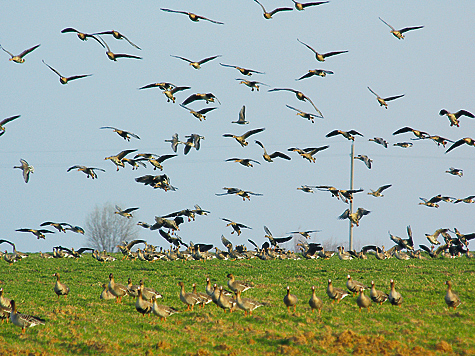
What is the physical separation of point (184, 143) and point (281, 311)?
13.6 meters

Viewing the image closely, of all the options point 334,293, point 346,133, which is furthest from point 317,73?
point 334,293

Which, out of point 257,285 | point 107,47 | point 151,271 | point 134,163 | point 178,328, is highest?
point 107,47

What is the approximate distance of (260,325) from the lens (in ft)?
53.3

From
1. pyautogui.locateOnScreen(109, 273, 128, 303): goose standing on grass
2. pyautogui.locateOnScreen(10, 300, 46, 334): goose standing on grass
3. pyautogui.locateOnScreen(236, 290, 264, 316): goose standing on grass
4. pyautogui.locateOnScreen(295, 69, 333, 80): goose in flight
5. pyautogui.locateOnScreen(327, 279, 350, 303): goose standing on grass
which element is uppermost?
pyautogui.locateOnScreen(295, 69, 333, 80): goose in flight

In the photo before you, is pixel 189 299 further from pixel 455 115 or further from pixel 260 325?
pixel 455 115

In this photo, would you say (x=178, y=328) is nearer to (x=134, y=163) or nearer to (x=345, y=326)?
(x=345, y=326)

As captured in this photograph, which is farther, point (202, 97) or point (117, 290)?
point (202, 97)

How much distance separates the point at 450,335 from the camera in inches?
577

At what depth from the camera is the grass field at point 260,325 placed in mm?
14078

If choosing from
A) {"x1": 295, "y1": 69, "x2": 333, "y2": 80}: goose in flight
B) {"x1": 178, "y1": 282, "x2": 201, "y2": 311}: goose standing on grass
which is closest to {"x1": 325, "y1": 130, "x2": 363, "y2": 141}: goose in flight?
{"x1": 295, "y1": 69, "x2": 333, "y2": 80}: goose in flight

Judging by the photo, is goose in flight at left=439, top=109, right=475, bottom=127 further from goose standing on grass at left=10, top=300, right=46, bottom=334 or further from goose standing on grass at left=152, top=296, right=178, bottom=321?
goose standing on grass at left=10, top=300, right=46, bottom=334

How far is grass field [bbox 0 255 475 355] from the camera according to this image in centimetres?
1408

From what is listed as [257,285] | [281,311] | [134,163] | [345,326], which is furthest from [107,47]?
[345,326]

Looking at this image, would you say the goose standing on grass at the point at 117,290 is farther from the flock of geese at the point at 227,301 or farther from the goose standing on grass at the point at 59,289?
the goose standing on grass at the point at 59,289
